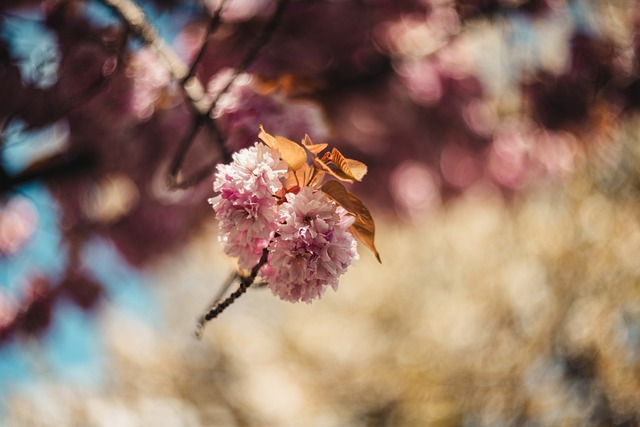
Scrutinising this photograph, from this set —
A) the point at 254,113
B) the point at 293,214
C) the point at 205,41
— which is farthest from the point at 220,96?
the point at 293,214

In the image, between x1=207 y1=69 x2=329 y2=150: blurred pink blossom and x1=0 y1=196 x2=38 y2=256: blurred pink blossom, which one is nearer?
x1=207 y1=69 x2=329 y2=150: blurred pink blossom

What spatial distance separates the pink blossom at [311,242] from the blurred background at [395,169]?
0.62 ft

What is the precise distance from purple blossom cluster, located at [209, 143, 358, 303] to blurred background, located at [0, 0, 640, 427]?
0.18m

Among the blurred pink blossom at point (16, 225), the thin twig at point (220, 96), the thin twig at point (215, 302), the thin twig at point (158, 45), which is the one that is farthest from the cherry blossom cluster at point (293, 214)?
the blurred pink blossom at point (16, 225)

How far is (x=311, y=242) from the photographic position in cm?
53

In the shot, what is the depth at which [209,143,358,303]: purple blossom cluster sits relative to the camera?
21.1 inches

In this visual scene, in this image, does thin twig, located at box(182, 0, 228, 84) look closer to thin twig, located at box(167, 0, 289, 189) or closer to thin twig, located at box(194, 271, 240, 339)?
thin twig, located at box(167, 0, 289, 189)

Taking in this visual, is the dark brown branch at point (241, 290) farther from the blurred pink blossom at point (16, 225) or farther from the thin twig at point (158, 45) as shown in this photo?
the blurred pink blossom at point (16, 225)

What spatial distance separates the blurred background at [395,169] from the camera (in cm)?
116

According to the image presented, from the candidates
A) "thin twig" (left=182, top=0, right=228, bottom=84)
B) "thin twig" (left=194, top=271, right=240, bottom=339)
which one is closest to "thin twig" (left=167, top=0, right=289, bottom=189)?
"thin twig" (left=182, top=0, right=228, bottom=84)

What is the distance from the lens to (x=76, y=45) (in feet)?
3.95

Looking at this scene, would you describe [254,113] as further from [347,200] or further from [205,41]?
[347,200]

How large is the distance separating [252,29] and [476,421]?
215 cm

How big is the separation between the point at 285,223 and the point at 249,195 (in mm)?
45
